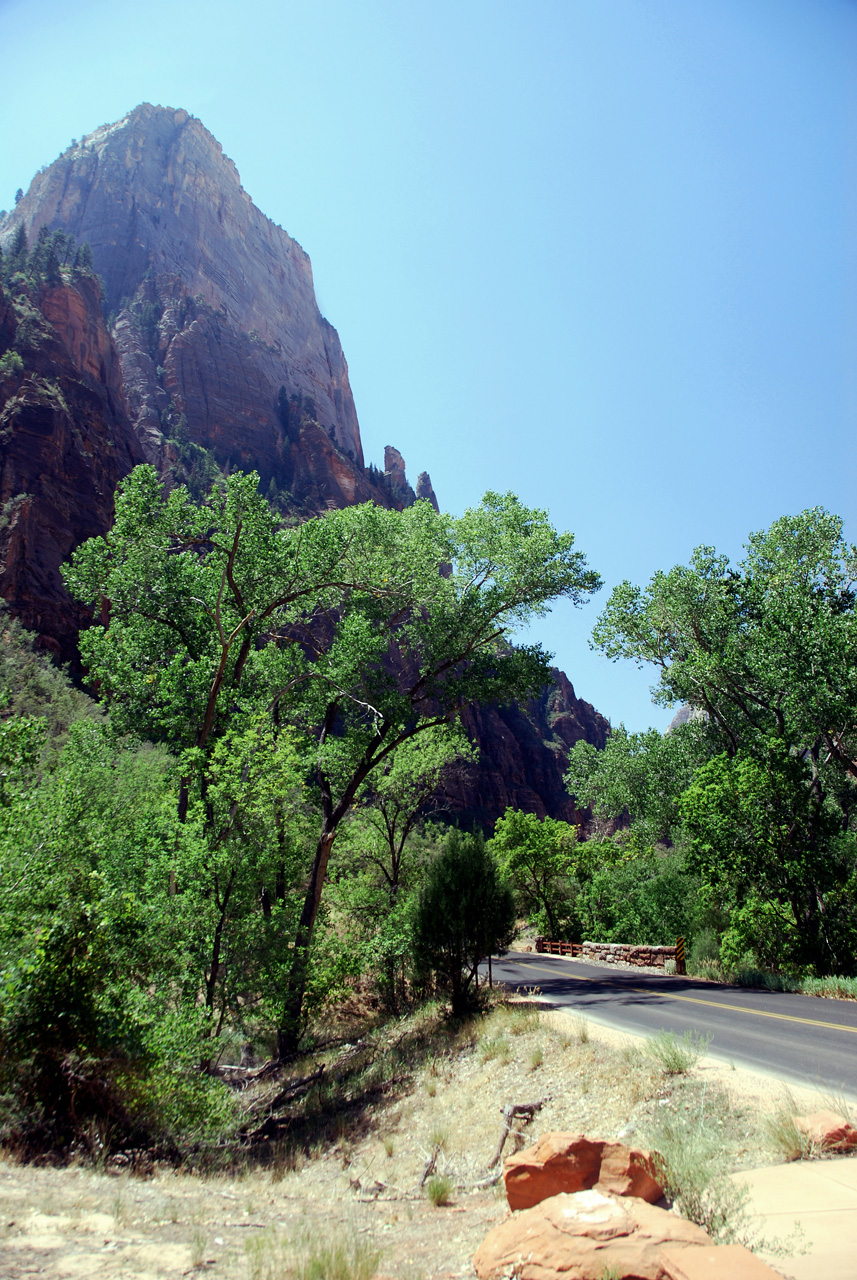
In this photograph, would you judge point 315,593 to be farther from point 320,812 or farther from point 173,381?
point 173,381

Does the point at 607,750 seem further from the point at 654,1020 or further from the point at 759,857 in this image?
the point at 654,1020

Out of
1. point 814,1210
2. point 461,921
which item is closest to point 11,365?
point 461,921

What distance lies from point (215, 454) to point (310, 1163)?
408 ft

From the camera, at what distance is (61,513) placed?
62.9 metres

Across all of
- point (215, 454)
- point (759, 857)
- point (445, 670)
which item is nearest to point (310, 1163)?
→ point (445, 670)

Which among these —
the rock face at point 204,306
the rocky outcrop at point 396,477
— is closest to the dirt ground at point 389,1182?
the rock face at point 204,306

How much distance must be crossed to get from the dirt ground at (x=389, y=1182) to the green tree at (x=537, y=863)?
3074 centimetres

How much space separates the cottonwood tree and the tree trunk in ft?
0.18

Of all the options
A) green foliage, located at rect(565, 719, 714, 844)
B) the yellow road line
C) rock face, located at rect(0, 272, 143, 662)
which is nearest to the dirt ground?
the yellow road line

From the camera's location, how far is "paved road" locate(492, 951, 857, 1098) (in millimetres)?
8000

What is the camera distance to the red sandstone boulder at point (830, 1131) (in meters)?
5.40

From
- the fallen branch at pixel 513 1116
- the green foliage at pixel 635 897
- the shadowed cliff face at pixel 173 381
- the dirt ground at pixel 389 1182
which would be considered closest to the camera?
the dirt ground at pixel 389 1182

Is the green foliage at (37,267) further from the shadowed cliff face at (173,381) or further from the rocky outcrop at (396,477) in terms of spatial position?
the rocky outcrop at (396,477)

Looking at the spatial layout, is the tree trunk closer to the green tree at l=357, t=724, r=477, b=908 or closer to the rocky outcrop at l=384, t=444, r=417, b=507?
the green tree at l=357, t=724, r=477, b=908
